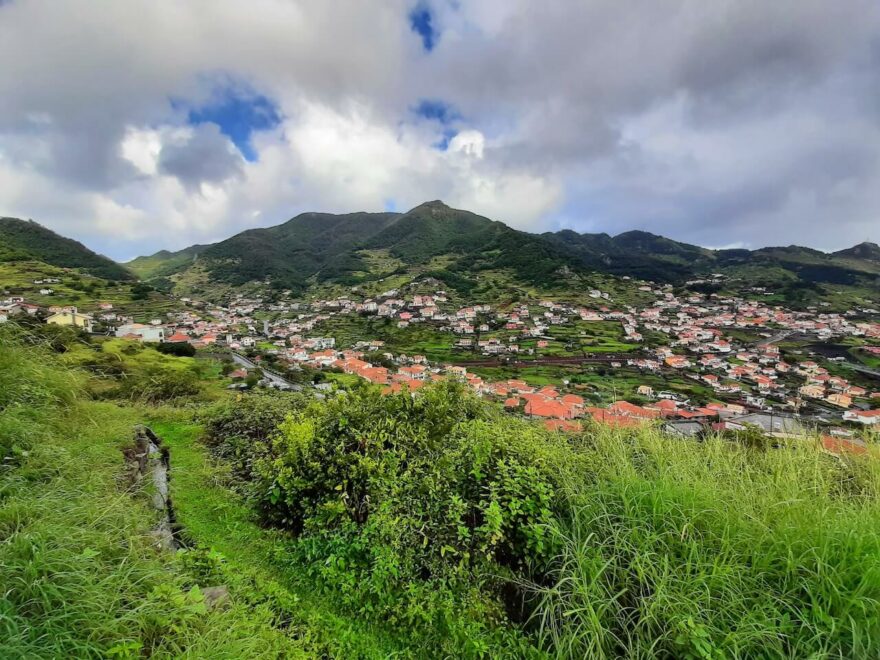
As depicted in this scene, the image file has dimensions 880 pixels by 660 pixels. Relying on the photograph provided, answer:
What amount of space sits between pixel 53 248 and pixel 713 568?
143673 mm

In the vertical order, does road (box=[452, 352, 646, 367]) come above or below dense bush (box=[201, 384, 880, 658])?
below

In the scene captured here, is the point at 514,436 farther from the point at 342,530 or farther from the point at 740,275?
the point at 740,275

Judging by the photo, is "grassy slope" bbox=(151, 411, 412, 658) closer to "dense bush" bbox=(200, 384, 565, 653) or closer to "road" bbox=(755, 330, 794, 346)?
"dense bush" bbox=(200, 384, 565, 653)

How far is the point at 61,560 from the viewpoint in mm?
1906

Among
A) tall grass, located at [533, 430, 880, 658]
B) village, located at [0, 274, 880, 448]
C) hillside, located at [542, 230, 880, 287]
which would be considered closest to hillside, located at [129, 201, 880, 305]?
hillside, located at [542, 230, 880, 287]

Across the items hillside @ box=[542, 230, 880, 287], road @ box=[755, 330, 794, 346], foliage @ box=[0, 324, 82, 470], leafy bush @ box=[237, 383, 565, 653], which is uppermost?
hillside @ box=[542, 230, 880, 287]

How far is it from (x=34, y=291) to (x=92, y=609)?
7661 cm

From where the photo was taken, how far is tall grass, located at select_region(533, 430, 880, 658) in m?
2.01

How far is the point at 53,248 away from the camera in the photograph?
9762 centimetres

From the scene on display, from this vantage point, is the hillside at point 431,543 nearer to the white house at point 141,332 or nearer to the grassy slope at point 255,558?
the grassy slope at point 255,558

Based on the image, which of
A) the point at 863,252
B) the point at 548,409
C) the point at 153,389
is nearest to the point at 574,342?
the point at 548,409

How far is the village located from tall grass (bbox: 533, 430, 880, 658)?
16595mm

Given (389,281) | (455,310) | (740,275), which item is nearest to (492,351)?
(455,310)

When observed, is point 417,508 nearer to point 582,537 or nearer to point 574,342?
point 582,537
